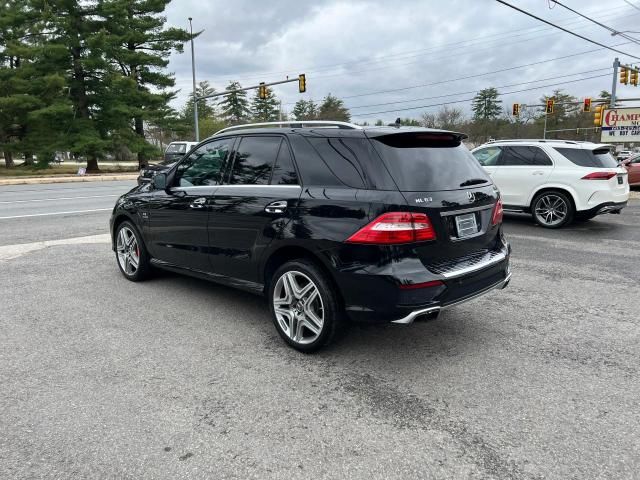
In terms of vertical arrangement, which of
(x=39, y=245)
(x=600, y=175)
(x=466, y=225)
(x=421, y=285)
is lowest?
Answer: (x=39, y=245)

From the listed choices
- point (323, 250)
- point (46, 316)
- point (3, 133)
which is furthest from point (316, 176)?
point (3, 133)

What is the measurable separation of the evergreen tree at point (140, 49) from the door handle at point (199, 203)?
34208 mm

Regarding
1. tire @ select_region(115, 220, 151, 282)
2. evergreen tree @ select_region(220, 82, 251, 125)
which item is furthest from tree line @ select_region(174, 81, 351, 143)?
tire @ select_region(115, 220, 151, 282)

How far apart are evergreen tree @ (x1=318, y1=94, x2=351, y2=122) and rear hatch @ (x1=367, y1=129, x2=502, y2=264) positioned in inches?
2760

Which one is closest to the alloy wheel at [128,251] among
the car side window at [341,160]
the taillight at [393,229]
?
the car side window at [341,160]

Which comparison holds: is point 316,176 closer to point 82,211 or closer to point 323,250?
point 323,250

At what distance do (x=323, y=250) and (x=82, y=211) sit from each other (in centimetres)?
1100

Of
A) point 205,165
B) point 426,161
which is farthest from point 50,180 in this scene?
point 426,161

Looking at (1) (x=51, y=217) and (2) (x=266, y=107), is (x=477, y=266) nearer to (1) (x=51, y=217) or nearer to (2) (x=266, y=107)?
(1) (x=51, y=217)

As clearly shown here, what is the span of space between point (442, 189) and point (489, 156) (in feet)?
25.8

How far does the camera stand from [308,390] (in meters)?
3.26

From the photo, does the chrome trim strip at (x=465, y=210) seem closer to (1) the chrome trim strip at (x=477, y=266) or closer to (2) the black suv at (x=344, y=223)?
(2) the black suv at (x=344, y=223)

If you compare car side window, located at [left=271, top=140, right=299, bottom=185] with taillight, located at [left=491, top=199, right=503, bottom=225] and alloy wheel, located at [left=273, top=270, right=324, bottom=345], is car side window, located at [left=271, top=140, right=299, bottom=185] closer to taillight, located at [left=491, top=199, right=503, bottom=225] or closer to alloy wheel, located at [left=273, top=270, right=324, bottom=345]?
alloy wheel, located at [left=273, top=270, right=324, bottom=345]

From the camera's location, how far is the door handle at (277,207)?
3820mm
